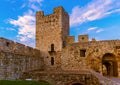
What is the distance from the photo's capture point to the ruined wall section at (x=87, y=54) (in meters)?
19.1

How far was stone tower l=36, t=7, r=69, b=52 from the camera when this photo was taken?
22286mm

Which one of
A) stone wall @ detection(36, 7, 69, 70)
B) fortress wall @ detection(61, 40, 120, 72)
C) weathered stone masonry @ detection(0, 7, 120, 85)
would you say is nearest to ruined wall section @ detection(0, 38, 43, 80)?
weathered stone masonry @ detection(0, 7, 120, 85)

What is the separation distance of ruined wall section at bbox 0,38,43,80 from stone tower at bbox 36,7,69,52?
9.87ft

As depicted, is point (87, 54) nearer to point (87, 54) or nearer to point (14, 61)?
point (87, 54)

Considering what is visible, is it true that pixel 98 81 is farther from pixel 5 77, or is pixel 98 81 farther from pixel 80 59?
pixel 80 59

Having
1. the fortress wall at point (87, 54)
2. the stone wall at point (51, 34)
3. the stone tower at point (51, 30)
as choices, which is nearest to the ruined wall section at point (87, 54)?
the fortress wall at point (87, 54)

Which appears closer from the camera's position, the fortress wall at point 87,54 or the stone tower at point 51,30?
the fortress wall at point 87,54

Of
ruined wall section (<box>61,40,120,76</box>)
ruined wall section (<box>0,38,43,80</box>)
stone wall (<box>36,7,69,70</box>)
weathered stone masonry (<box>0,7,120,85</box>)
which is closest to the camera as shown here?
ruined wall section (<box>0,38,43,80</box>)

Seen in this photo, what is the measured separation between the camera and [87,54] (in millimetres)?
19969

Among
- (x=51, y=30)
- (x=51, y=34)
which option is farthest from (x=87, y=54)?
(x=51, y=30)

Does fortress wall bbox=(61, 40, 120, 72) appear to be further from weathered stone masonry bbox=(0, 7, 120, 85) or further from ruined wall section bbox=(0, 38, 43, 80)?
ruined wall section bbox=(0, 38, 43, 80)

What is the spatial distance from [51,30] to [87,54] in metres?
5.84

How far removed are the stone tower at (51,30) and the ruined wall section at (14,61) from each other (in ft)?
9.87

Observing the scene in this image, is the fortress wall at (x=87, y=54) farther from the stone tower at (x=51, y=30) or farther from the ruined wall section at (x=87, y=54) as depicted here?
the stone tower at (x=51, y=30)
